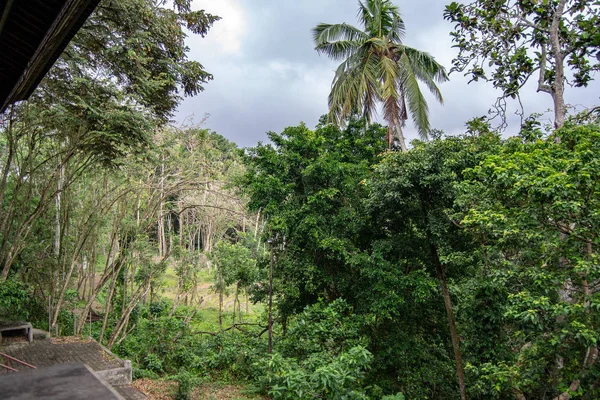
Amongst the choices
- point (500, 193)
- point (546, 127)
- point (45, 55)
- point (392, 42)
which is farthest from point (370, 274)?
point (392, 42)

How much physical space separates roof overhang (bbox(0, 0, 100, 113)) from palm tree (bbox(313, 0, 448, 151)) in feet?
27.3

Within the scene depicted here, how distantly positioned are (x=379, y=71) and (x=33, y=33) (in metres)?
9.25

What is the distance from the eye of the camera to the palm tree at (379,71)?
9641 mm

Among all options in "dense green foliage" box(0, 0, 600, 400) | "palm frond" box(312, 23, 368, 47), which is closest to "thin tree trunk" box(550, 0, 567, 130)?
"dense green foliage" box(0, 0, 600, 400)

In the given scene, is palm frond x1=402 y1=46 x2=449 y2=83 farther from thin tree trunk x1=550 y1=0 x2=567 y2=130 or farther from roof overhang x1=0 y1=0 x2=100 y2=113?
roof overhang x1=0 y1=0 x2=100 y2=113

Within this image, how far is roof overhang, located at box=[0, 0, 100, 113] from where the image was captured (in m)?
1.55

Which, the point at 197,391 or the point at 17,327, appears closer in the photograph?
the point at 197,391

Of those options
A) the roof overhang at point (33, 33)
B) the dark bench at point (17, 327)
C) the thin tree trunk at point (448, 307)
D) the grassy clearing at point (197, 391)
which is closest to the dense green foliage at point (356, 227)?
the thin tree trunk at point (448, 307)

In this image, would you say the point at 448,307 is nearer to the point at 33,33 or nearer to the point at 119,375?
the point at 119,375

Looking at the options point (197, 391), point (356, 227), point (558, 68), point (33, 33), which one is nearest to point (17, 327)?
point (197, 391)

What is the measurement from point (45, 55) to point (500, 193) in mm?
5351

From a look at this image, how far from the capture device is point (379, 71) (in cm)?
982

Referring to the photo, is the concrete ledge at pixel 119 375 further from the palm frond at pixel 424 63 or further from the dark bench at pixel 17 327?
the palm frond at pixel 424 63

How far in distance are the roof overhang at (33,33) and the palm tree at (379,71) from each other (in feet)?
27.3
